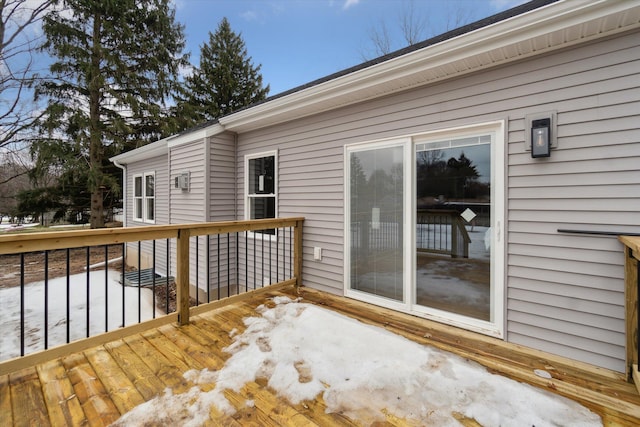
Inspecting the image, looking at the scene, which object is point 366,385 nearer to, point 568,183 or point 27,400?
point 27,400

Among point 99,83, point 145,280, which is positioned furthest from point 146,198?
point 99,83

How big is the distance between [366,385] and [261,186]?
3626mm

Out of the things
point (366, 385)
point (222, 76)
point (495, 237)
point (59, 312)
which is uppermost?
point (222, 76)

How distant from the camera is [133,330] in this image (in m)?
2.49

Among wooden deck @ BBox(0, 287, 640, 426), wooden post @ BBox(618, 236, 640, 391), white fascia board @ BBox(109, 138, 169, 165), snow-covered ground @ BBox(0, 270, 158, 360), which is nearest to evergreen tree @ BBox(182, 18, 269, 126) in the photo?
white fascia board @ BBox(109, 138, 169, 165)

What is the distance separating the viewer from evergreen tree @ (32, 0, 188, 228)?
31.3 feet

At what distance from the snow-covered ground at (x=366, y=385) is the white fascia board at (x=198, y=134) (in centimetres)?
356

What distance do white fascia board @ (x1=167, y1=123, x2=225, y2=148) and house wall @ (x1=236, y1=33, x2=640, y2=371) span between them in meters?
3.43

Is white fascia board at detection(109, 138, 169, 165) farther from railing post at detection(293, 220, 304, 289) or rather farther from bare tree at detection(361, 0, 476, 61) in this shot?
bare tree at detection(361, 0, 476, 61)

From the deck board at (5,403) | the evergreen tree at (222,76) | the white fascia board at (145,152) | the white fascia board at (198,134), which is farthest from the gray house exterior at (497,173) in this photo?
the evergreen tree at (222,76)

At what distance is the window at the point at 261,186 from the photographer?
464cm

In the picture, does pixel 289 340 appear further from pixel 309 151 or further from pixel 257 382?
pixel 309 151

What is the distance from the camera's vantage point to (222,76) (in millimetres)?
15586

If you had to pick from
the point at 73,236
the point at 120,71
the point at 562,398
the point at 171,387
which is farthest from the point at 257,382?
the point at 120,71
